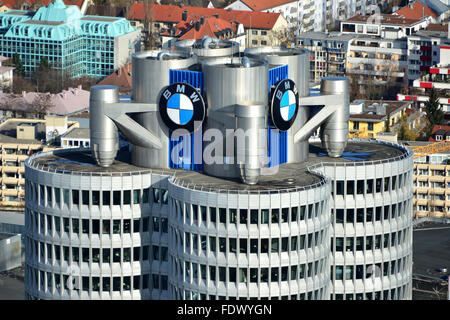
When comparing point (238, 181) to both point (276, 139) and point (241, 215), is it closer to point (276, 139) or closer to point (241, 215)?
point (241, 215)

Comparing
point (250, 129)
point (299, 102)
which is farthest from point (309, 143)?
point (250, 129)

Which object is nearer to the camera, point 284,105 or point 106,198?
point 106,198

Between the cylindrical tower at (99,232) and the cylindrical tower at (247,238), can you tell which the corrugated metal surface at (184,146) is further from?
the cylindrical tower at (247,238)

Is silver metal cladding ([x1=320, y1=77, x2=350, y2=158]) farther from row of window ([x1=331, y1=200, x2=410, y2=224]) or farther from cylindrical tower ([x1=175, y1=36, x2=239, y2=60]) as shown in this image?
cylindrical tower ([x1=175, y1=36, x2=239, y2=60])

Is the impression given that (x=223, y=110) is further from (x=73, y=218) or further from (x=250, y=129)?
(x=73, y=218)

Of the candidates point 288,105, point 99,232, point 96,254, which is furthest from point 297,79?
point 96,254

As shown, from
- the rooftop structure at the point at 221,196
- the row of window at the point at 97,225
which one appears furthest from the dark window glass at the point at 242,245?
the row of window at the point at 97,225

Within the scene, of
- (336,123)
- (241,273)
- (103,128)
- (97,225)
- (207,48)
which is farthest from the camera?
(207,48)
